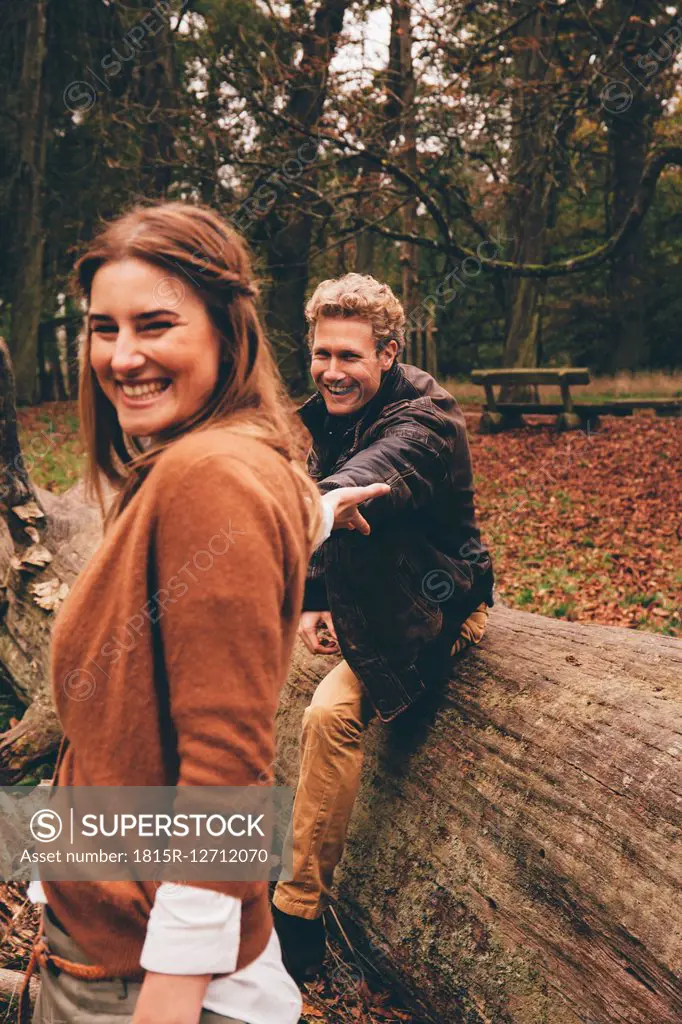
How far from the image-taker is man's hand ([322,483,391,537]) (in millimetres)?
2158

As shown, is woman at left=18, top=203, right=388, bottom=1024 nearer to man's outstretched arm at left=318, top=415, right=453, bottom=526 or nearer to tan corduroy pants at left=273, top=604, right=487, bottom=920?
man's outstretched arm at left=318, top=415, right=453, bottom=526

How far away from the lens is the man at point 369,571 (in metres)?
2.90

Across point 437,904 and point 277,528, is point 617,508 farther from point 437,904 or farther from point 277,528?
point 277,528

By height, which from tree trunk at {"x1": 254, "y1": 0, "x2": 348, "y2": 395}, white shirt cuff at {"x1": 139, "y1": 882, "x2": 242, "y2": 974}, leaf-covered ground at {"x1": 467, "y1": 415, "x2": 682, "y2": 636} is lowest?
leaf-covered ground at {"x1": 467, "y1": 415, "x2": 682, "y2": 636}

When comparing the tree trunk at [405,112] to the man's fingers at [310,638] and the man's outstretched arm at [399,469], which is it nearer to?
the man's fingers at [310,638]

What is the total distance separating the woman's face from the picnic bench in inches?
505

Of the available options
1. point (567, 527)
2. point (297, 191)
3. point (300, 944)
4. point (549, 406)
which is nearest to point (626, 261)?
point (549, 406)

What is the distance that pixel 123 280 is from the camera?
4.48 ft

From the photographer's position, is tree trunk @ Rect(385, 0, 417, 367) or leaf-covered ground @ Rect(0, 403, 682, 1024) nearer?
leaf-covered ground @ Rect(0, 403, 682, 1024)

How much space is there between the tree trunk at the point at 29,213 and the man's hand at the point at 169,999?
63.2 feet

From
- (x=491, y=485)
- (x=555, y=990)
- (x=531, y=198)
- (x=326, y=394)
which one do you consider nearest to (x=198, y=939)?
(x=555, y=990)

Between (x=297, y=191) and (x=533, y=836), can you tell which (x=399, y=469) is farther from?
(x=297, y=191)

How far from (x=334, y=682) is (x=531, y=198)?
1411 cm

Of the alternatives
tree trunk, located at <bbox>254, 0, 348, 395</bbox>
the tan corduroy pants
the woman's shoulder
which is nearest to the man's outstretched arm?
the tan corduroy pants
